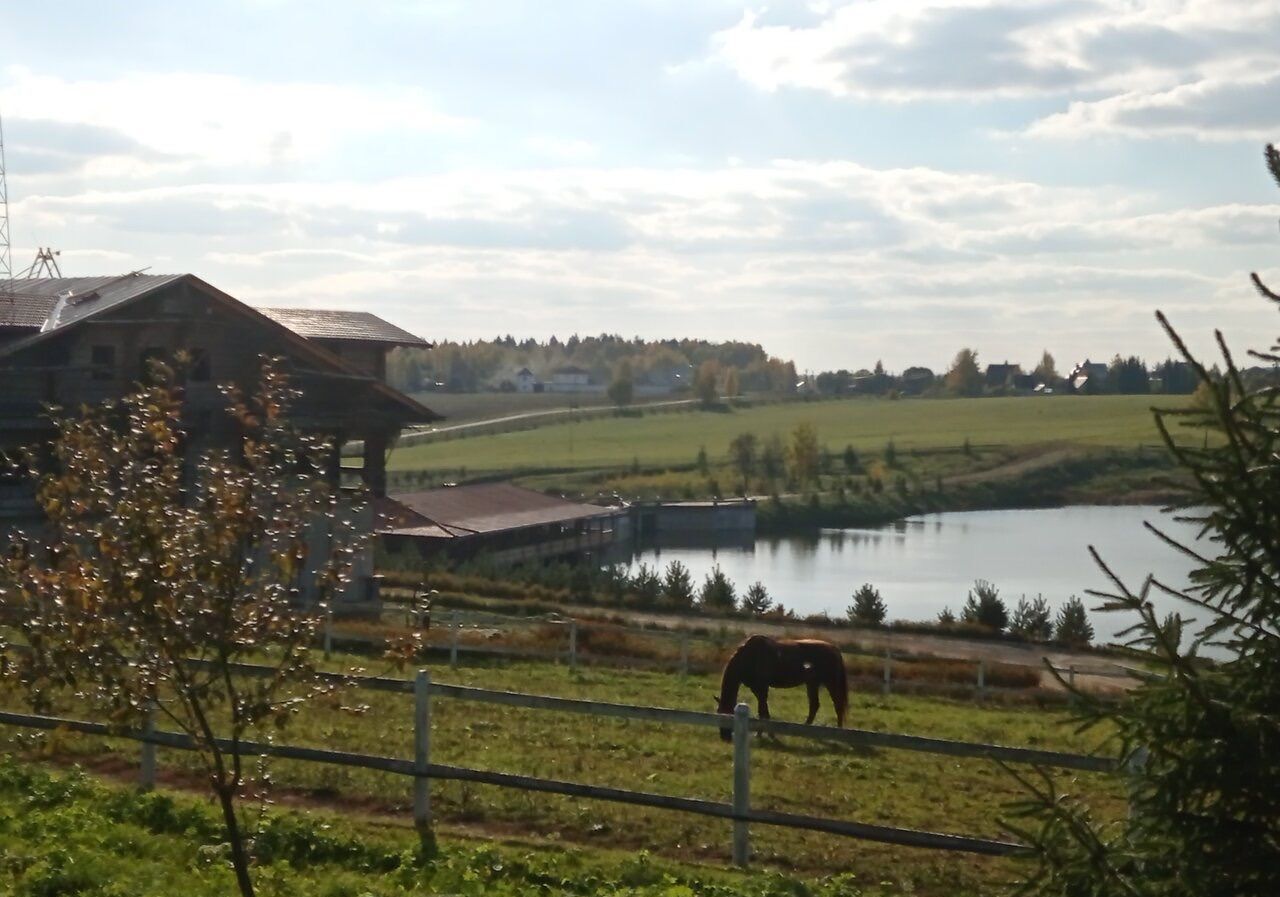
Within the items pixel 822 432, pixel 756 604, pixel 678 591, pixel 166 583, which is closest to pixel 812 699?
pixel 166 583

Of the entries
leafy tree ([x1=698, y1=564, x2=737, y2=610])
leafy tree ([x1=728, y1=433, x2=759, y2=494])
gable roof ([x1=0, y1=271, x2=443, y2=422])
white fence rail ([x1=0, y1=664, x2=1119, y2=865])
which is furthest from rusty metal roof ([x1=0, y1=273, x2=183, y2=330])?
leafy tree ([x1=728, y1=433, x2=759, y2=494])

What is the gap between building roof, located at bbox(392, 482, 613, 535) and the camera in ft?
182

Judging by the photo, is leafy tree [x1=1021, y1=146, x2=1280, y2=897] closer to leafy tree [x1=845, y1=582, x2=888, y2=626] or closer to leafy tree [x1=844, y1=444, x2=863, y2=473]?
leafy tree [x1=845, y1=582, x2=888, y2=626]

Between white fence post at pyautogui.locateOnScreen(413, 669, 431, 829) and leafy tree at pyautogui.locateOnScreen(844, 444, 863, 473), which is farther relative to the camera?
leafy tree at pyautogui.locateOnScreen(844, 444, 863, 473)

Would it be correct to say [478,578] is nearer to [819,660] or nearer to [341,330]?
[341,330]

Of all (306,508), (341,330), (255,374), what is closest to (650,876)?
(306,508)

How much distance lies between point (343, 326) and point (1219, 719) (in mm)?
38920

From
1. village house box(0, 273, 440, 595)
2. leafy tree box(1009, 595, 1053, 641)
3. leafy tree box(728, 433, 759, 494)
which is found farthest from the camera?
leafy tree box(728, 433, 759, 494)

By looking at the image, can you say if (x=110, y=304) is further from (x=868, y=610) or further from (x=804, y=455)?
(x=804, y=455)

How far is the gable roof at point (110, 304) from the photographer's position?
107 feet

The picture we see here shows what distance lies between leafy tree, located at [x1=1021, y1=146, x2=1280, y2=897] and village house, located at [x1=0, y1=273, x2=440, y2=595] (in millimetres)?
27312

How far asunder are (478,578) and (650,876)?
35.3 metres

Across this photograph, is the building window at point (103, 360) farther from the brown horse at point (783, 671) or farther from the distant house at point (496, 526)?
the brown horse at point (783, 671)

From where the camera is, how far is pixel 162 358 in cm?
3338
